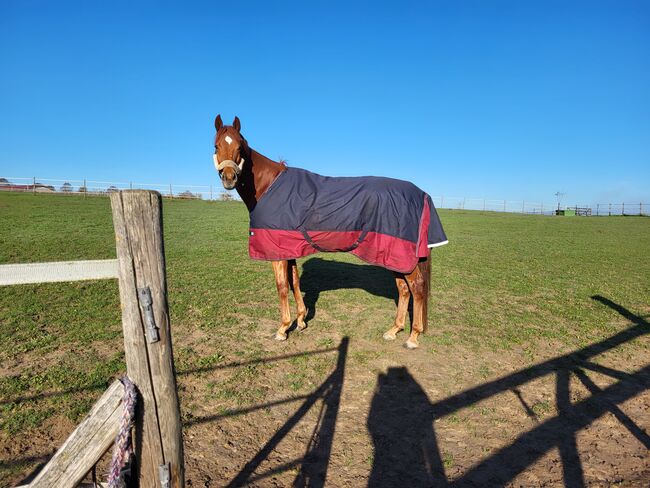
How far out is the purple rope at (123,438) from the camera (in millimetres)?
1670

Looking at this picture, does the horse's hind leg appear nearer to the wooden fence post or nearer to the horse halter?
the horse halter

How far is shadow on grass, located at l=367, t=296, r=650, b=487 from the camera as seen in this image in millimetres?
2857

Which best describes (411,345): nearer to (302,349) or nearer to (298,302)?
(302,349)

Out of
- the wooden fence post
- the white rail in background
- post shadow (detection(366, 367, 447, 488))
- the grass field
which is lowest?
post shadow (detection(366, 367, 447, 488))

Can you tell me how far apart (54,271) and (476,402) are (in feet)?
12.8

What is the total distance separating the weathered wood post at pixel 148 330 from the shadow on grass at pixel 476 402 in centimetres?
164

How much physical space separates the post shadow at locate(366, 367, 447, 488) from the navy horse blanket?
1.66 m

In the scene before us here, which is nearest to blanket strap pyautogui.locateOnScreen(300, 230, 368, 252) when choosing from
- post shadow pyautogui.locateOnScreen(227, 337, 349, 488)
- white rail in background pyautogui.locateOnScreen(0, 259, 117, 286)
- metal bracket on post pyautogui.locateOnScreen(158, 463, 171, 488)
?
post shadow pyautogui.locateOnScreen(227, 337, 349, 488)

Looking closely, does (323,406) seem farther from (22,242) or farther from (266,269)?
(22,242)

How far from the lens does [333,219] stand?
510 cm

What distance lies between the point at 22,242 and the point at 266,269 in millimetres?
7804

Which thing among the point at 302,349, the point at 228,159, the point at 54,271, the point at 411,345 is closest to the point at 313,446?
the point at 302,349

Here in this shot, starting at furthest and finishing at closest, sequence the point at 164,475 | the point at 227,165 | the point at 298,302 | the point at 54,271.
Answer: the point at 298,302 < the point at 227,165 < the point at 54,271 < the point at 164,475

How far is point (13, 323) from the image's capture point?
17.8 ft
